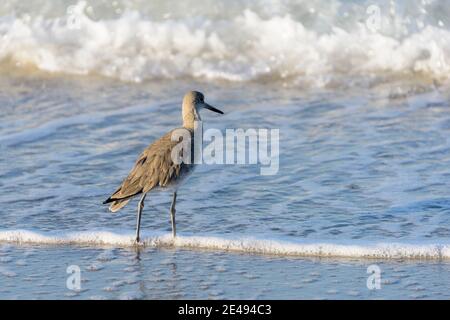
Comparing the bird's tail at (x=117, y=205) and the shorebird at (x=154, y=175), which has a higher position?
the shorebird at (x=154, y=175)

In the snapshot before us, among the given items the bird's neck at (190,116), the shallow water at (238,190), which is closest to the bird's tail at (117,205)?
the shallow water at (238,190)

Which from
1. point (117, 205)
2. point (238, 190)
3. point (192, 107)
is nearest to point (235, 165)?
→ point (238, 190)

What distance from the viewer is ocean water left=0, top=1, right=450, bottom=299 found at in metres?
6.03

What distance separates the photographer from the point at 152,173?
6.76m

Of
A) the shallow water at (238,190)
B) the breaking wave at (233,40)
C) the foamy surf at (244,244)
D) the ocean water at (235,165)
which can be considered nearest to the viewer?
the shallow water at (238,190)

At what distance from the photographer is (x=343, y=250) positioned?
6.25m

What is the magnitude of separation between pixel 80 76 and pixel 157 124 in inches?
94.1

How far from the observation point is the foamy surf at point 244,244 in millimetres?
6203

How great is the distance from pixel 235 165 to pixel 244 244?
2.05 m

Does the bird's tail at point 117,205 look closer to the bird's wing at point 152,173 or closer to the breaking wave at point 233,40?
the bird's wing at point 152,173

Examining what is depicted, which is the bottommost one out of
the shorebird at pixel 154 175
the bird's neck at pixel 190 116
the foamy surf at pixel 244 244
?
the foamy surf at pixel 244 244

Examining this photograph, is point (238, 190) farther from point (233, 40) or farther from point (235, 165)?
point (233, 40)

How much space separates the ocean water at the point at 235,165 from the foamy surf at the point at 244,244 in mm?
10
